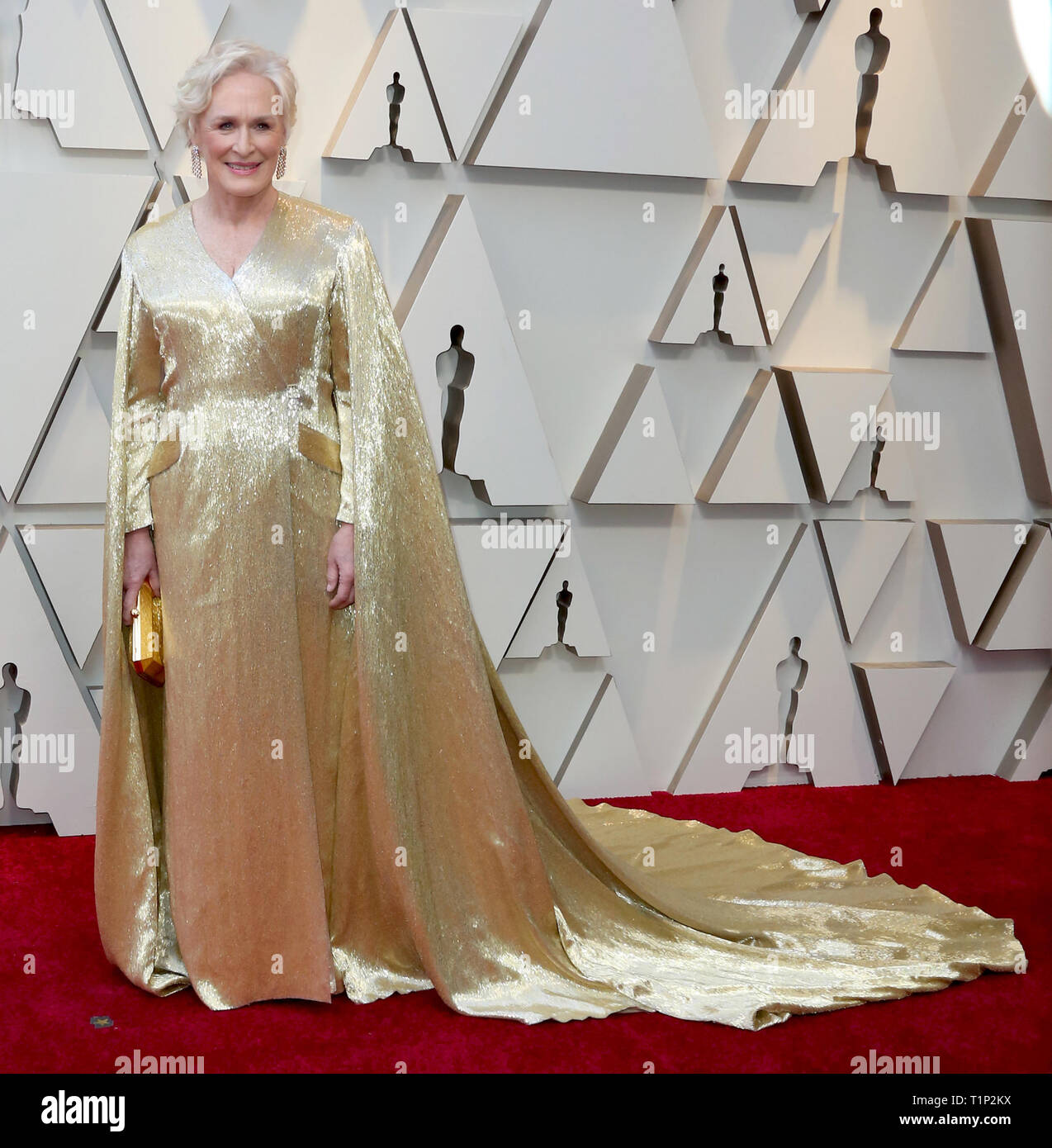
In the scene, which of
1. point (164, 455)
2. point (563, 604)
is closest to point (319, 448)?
point (164, 455)

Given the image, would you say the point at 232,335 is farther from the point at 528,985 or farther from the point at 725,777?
the point at 725,777

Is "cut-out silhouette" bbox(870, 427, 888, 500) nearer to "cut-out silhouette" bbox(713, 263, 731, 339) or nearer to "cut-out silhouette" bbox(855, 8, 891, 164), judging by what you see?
"cut-out silhouette" bbox(713, 263, 731, 339)

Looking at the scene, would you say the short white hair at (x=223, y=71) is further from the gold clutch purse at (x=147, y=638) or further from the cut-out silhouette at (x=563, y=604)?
the cut-out silhouette at (x=563, y=604)

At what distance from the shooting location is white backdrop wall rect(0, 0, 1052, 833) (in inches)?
123

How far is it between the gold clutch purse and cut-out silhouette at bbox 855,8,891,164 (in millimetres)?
2265

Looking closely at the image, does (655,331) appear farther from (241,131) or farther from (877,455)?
(241,131)

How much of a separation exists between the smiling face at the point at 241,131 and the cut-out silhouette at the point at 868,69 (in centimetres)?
185

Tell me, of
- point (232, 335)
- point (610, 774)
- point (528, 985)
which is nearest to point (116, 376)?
point (232, 335)

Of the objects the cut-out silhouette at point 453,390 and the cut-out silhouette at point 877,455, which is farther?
the cut-out silhouette at point 877,455

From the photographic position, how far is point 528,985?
228 cm

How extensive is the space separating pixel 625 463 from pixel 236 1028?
68.9 inches

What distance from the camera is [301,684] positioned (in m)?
2.30

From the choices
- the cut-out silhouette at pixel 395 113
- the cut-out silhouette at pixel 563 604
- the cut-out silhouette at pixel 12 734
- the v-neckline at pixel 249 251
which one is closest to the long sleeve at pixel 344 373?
the v-neckline at pixel 249 251

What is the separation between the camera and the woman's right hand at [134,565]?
91.9 inches
